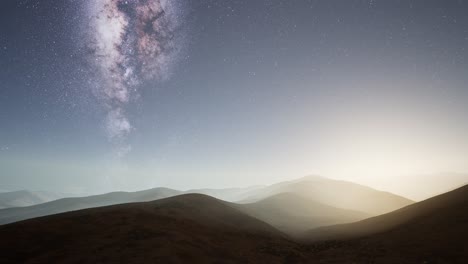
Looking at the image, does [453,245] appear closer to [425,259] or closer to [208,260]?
[425,259]

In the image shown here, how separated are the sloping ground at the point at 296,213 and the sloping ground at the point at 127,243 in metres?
25.9

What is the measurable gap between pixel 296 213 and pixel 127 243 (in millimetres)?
51783

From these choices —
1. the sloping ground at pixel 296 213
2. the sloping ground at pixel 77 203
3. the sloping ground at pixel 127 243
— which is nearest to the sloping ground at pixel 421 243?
the sloping ground at pixel 127 243

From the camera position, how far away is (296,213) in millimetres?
60969

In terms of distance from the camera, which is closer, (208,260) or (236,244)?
(208,260)

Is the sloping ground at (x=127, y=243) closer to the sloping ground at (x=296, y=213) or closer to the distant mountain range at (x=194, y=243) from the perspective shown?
the distant mountain range at (x=194, y=243)

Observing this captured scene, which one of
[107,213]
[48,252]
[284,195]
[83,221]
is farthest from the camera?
[284,195]

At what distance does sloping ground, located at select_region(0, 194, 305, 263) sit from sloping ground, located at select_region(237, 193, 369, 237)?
1020 inches

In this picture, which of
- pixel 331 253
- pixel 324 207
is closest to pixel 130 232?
pixel 331 253

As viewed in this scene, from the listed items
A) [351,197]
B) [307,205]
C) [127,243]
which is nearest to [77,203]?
[307,205]

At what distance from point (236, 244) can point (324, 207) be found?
56125mm

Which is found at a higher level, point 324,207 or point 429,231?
point 429,231

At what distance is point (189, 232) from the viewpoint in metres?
21.8

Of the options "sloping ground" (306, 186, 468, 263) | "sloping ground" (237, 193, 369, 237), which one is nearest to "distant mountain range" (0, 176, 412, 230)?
"sloping ground" (237, 193, 369, 237)
